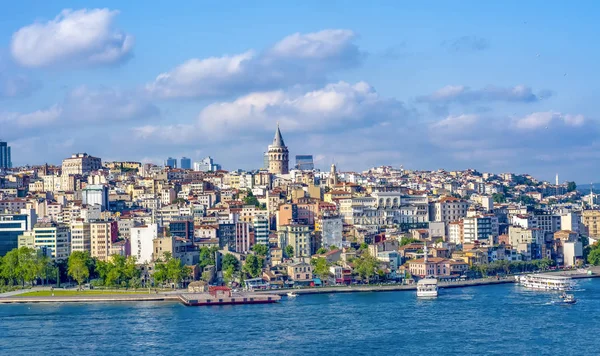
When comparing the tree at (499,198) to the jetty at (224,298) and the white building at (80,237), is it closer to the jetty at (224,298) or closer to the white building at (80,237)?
the white building at (80,237)

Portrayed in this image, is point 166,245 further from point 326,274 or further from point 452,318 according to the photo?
point 452,318

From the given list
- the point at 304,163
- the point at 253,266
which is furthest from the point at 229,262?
the point at 304,163

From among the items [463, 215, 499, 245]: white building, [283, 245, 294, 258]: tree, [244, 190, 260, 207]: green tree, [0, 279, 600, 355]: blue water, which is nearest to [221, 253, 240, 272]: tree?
[283, 245, 294, 258]: tree

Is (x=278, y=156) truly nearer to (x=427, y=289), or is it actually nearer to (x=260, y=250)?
(x=260, y=250)

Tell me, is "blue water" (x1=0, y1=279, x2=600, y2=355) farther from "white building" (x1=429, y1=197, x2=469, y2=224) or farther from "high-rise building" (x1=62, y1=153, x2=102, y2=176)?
"high-rise building" (x1=62, y1=153, x2=102, y2=176)

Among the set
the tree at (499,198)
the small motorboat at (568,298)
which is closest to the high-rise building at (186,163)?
the tree at (499,198)

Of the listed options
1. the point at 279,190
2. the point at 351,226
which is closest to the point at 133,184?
the point at 279,190
